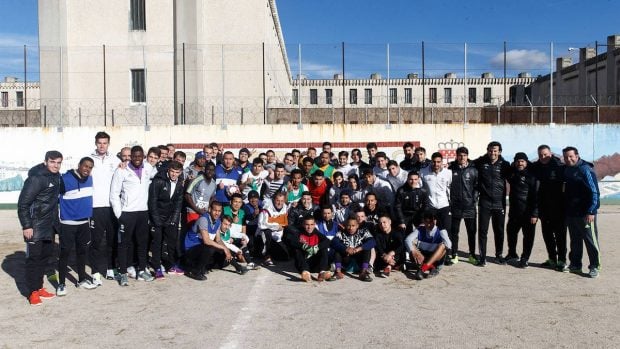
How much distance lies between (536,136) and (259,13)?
12657mm

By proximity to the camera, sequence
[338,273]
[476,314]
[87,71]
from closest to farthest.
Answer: [476,314] → [338,273] → [87,71]

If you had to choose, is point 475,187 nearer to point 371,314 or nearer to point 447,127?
point 371,314

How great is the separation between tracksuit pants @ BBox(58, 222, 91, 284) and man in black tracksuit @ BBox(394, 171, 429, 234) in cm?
438

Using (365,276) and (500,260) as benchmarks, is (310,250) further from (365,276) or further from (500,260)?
(500,260)

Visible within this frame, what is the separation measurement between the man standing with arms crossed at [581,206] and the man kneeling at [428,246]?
1797 millimetres

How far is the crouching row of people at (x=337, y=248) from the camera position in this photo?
7.49 metres

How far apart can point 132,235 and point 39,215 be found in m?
1.35

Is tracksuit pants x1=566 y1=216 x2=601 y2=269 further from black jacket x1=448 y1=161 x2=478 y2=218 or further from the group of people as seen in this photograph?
black jacket x1=448 y1=161 x2=478 y2=218

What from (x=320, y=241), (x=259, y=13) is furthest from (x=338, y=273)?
(x=259, y=13)

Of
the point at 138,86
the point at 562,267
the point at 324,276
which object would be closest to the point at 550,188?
the point at 562,267

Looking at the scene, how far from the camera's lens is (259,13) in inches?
912

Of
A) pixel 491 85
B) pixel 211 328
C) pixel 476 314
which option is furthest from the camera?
pixel 491 85

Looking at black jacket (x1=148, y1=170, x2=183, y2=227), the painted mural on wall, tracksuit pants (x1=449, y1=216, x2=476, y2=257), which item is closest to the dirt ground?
tracksuit pants (x1=449, y1=216, x2=476, y2=257)

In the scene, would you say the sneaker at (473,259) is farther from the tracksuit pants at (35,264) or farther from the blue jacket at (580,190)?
the tracksuit pants at (35,264)
